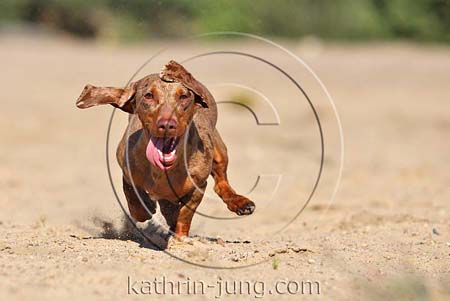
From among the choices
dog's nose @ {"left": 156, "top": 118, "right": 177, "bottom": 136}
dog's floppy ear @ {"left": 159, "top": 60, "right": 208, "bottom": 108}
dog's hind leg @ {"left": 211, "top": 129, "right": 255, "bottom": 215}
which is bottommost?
dog's nose @ {"left": 156, "top": 118, "right": 177, "bottom": 136}

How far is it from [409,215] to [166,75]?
3506 mm

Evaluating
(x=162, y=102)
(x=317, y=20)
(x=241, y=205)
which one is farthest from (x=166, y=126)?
(x=317, y=20)

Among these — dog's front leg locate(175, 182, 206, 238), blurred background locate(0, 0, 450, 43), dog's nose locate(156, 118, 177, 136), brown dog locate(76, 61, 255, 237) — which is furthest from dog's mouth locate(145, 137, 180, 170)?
blurred background locate(0, 0, 450, 43)

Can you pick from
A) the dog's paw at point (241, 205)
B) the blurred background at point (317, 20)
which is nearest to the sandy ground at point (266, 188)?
the dog's paw at point (241, 205)

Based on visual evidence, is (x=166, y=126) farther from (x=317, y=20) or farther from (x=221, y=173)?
(x=317, y=20)

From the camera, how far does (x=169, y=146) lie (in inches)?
244

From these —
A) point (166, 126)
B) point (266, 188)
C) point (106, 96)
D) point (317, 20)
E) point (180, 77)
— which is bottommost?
point (166, 126)

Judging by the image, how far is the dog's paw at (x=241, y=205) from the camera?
21.2 ft

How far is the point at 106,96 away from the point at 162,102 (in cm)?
49

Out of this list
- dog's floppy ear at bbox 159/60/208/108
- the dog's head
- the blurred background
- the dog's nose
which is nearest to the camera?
the dog's nose

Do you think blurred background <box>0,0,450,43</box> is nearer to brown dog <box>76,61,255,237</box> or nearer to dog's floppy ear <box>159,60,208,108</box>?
brown dog <box>76,61,255,237</box>

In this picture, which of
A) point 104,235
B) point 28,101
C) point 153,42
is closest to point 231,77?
point 28,101

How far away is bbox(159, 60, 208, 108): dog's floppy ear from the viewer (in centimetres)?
622

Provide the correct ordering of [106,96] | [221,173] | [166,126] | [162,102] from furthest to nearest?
1. [221,173]
2. [106,96]
3. [162,102]
4. [166,126]
